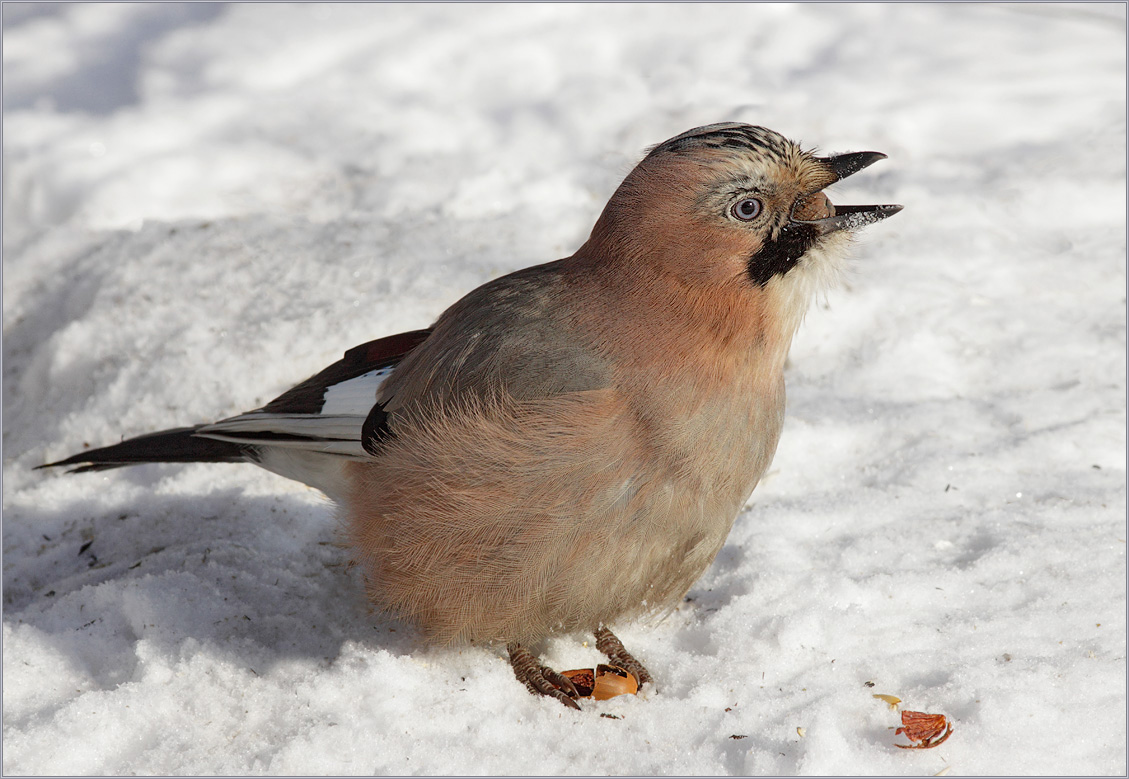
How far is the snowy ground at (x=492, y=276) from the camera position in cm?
283

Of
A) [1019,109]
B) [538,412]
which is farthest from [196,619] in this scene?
[1019,109]

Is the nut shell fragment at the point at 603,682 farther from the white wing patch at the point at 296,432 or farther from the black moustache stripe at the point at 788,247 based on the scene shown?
the black moustache stripe at the point at 788,247

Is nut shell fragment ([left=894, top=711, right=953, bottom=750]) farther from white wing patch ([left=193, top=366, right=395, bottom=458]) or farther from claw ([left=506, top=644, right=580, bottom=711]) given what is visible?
white wing patch ([left=193, top=366, right=395, bottom=458])

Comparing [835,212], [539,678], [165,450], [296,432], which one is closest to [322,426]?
[296,432]

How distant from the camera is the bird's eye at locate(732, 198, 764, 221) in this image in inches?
110

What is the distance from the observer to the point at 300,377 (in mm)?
4473

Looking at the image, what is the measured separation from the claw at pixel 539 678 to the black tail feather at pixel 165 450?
1.18 meters

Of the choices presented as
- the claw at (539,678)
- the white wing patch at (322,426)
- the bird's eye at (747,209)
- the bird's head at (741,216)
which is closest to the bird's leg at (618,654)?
the claw at (539,678)

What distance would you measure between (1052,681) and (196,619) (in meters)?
2.57

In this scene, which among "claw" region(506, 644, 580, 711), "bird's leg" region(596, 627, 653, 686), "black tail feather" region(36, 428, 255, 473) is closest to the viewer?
"claw" region(506, 644, 580, 711)

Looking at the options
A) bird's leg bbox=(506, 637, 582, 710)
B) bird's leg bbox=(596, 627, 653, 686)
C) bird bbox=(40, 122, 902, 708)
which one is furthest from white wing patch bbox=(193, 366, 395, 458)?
bird's leg bbox=(596, 627, 653, 686)

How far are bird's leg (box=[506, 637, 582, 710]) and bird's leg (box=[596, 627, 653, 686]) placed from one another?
0.56ft

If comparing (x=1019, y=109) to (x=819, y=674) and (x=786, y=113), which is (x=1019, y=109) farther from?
(x=819, y=674)

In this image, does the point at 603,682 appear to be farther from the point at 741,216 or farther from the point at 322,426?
the point at 741,216
